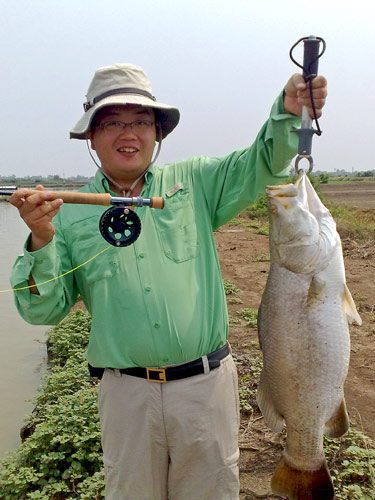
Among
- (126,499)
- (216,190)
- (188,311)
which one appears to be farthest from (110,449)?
(216,190)

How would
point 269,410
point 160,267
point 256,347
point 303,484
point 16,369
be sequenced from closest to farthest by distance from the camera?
point 303,484 → point 269,410 → point 160,267 → point 256,347 → point 16,369

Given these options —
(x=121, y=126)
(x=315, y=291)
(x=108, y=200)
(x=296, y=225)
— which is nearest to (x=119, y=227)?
(x=108, y=200)

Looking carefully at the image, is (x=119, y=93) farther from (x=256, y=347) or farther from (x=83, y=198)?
(x=256, y=347)

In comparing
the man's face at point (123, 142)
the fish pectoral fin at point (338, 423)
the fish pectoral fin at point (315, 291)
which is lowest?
the fish pectoral fin at point (338, 423)

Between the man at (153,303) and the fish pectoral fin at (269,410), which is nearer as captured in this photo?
the fish pectoral fin at (269,410)

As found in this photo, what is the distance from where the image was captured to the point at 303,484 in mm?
2420

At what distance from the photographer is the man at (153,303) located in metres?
2.75

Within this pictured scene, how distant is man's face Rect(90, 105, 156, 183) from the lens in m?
2.94

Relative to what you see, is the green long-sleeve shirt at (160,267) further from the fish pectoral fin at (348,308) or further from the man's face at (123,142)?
the fish pectoral fin at (348,308)

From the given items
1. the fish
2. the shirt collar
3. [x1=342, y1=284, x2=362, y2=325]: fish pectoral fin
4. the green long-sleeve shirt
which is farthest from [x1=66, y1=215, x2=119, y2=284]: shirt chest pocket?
[x1=342, y1=284, x2=362, y2=325]: fish pectoral fin

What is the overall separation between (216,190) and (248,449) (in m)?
2.62

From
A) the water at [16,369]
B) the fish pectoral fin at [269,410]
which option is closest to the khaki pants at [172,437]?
the fish pectoral fin at [269,410]

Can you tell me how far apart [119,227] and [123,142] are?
52 centimetres

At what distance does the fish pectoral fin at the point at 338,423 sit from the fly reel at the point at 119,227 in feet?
4.69
